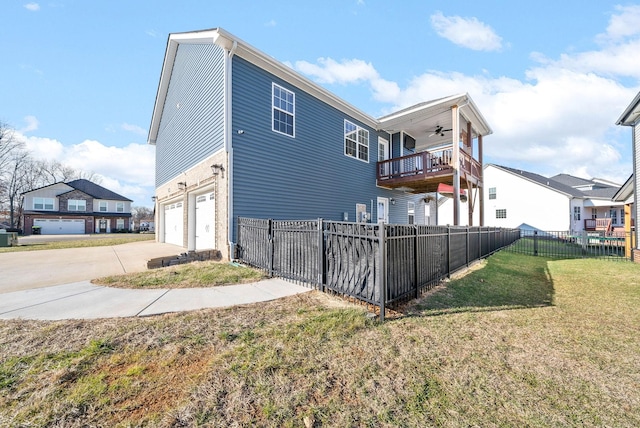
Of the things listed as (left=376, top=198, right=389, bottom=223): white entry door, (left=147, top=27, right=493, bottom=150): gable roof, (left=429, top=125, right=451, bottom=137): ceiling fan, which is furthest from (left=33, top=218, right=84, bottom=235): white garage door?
(left=429, top=125, right=451, bottom=137): ceiling fan

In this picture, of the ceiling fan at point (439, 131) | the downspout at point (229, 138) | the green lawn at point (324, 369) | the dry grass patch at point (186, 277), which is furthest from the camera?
the ceiling fan at point (439, 131)

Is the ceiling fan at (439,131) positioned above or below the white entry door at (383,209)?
above

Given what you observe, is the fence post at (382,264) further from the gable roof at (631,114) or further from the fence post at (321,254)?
the gable roof at (631,114)

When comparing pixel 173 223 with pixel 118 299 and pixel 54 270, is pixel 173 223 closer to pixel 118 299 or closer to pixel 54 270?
pixel 54 270

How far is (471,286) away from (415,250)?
2.16 m

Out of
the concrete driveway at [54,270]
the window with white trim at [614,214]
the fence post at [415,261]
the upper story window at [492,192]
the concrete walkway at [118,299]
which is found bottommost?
the concrete walkway at [118,299]

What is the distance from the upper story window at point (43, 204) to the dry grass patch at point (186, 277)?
139 ft

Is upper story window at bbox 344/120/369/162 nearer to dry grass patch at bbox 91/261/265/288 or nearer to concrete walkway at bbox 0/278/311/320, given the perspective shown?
dry grass patch at bbox 91/261/265/288

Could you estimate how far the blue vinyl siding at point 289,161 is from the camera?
8328 mm

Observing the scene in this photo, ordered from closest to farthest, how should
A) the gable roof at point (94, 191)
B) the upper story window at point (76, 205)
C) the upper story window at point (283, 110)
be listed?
1. the upper story window at point (283, 110)
2. the upper story window at point (76, 205)
3. the gable roof at point (94, 191)

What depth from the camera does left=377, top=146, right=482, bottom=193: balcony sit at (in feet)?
38.1

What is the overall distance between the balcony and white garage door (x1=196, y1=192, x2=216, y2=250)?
8.64m

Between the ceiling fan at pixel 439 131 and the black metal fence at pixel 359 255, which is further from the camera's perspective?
the ceiling fan at pixel 439 131

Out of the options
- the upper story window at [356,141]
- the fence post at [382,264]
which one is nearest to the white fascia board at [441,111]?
the upper story window at [356,141]
